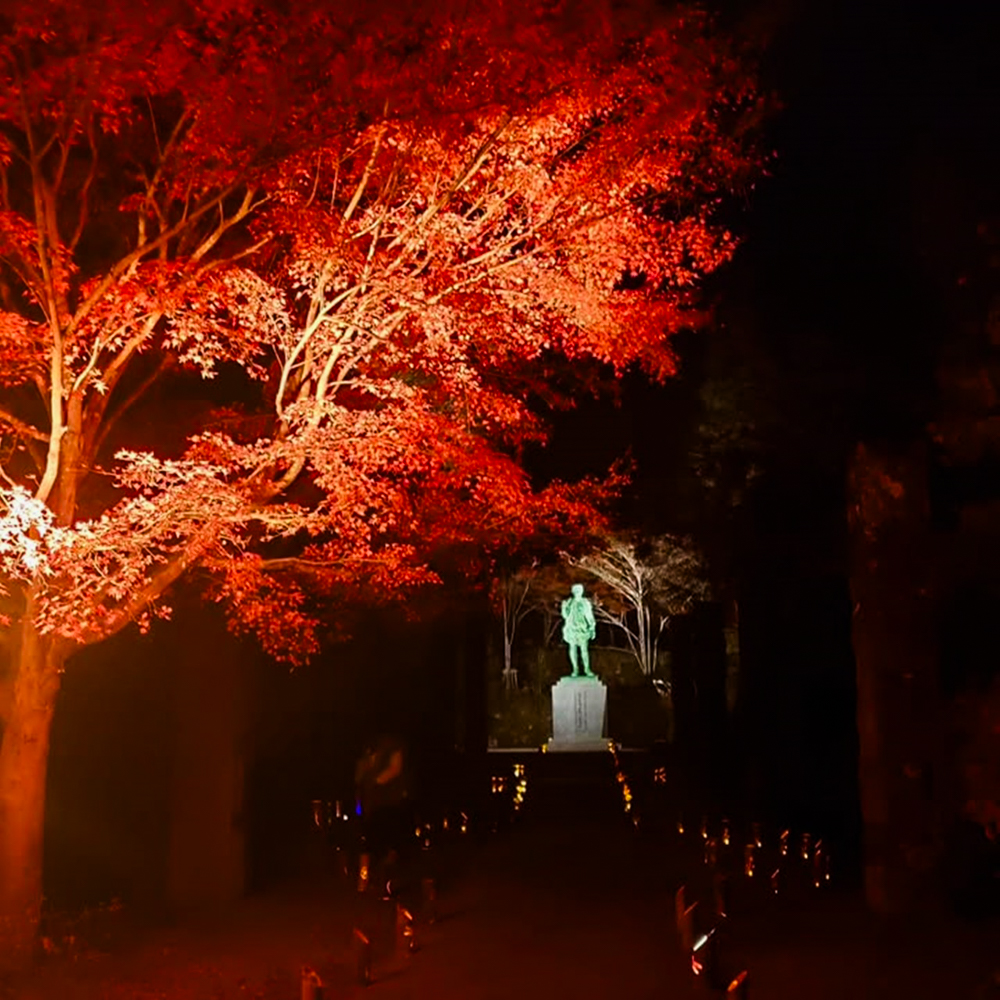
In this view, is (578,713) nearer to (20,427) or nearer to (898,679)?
(898,679)

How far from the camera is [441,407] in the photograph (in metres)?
11.4

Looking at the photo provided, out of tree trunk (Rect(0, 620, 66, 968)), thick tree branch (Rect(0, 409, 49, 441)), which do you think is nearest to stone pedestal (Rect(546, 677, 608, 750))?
tree trunk (Rect(0, 620, 66, 968))

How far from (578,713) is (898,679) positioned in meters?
23.2

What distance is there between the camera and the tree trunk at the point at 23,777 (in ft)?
29.2

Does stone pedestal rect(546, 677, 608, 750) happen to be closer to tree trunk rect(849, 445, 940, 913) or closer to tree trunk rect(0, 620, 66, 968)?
tree trunk rect(849, 445, 940, 913)

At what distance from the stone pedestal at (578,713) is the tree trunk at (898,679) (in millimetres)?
22541

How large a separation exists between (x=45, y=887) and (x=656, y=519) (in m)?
15.6

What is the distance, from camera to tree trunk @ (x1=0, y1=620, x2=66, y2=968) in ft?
29.2

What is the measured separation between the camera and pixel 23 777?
8953 millimetres

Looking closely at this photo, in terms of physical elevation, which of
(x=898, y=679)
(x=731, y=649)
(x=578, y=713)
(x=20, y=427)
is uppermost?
(x=20, y=427)

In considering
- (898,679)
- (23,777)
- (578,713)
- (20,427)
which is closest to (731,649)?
(578,713)

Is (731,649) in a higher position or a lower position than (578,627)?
lower

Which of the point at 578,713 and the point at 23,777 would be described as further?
the point at 578,713

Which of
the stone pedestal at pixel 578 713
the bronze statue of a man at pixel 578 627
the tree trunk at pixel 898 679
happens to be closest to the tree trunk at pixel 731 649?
the stone pedestal at pixel 578 713
